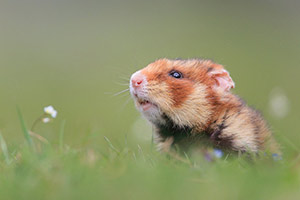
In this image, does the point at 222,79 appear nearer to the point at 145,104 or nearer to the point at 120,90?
the point at 145,104

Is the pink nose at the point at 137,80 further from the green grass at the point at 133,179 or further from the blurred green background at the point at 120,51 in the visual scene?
the green grass at the point at 133,179

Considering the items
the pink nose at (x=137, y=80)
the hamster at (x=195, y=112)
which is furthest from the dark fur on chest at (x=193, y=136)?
the pink nose at (x=137, y=80)

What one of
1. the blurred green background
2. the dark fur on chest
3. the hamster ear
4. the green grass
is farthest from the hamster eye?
the green grass

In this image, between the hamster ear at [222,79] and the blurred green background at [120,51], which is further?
the blurred green background at [120,51]

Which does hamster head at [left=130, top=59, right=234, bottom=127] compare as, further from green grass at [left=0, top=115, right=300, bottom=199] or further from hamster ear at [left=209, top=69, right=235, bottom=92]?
green grass at [left=0, top=115, right=300, bottom=199]

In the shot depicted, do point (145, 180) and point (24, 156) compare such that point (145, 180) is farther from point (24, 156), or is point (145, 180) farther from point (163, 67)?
point (163, 67)

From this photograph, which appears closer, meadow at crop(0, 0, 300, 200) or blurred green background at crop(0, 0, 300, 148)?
meadow at crop(0, 0, 300, 200)

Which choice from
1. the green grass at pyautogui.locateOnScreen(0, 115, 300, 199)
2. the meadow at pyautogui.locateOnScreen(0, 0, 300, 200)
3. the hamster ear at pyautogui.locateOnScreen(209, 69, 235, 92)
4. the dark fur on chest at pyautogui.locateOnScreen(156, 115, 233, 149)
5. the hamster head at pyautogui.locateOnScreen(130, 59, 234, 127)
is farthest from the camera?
the hamster ear at pyautogui.locateOnScreen(209, 69, 235, 92)

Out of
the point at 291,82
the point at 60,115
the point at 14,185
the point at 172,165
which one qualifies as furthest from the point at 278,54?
the point at 14,185
